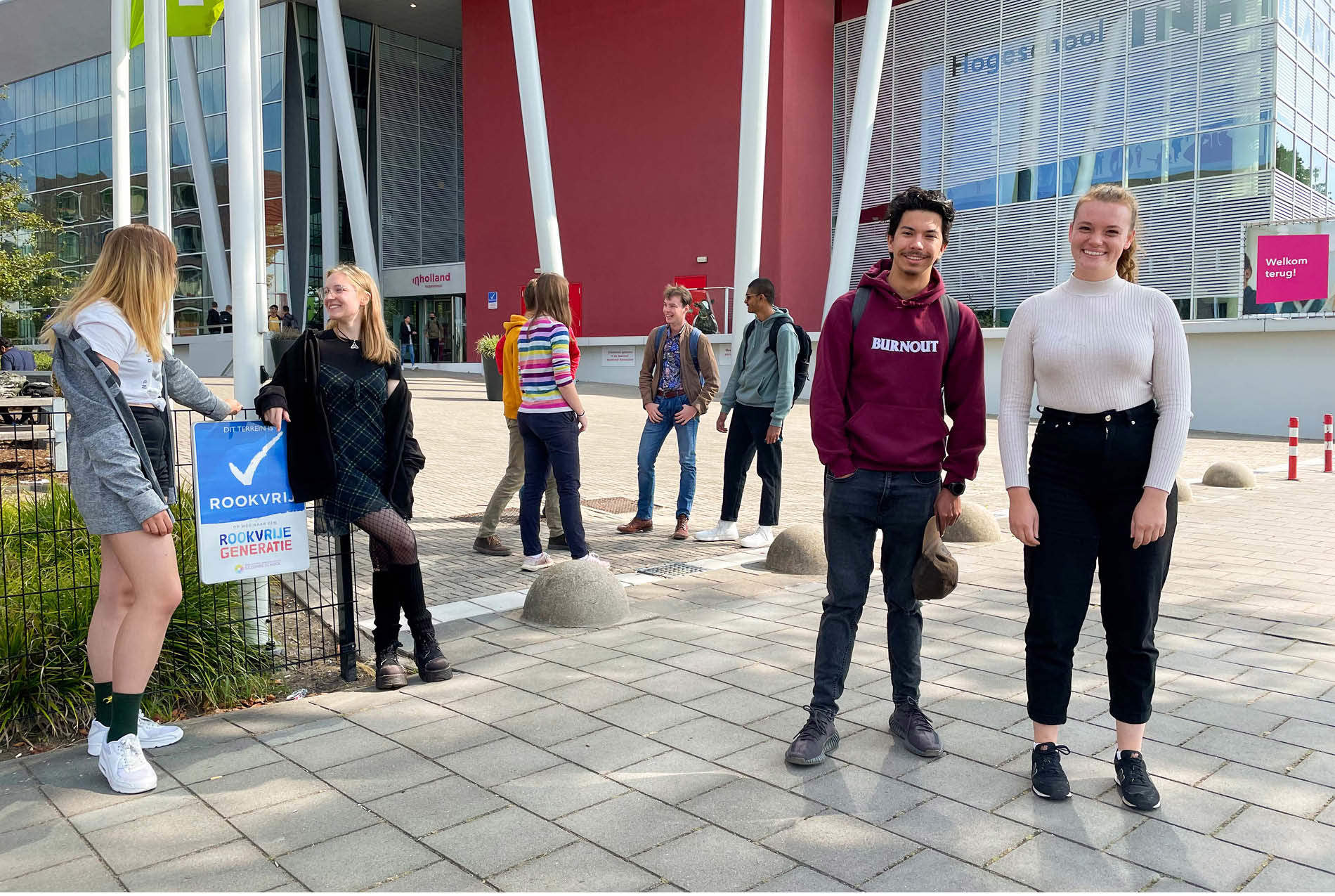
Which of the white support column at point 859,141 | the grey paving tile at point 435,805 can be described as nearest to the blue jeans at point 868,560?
the grey paving tile at point 435,805

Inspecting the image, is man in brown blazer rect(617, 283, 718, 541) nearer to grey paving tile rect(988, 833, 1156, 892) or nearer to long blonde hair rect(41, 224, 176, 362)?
long blonde hair rect(41, 224, 176, 362)

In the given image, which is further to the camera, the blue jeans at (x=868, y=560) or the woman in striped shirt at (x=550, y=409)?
the woman in striped shirt at (x=550, y=409)

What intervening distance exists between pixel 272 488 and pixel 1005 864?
122 inches

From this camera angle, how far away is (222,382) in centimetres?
2652

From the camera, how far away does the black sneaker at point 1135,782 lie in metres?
3.22

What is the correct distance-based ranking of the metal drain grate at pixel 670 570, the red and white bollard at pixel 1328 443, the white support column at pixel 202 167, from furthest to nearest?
1. the white support column at pixel 202 167
2. the red and white bollard at pixel 1328 443
3. the metal drain grate at pixel 670 570

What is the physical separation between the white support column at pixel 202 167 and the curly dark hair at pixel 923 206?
3543 cm

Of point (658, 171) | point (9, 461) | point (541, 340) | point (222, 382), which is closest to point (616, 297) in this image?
point (658, 171)

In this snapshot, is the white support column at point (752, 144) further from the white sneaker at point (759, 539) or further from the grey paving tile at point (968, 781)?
the grey paving tile at point (968, 781)

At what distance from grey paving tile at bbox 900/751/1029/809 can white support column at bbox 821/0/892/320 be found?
1789 cm

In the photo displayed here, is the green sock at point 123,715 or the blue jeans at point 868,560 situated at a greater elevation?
the blue jeans at point 868,560

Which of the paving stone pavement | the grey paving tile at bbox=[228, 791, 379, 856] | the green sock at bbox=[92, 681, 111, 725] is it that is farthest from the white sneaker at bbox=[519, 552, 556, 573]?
the grey paving tile at bbox=[228, 791, 379, 856]

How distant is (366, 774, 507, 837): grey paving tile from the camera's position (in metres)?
3.17

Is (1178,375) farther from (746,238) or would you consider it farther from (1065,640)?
(746,238)
